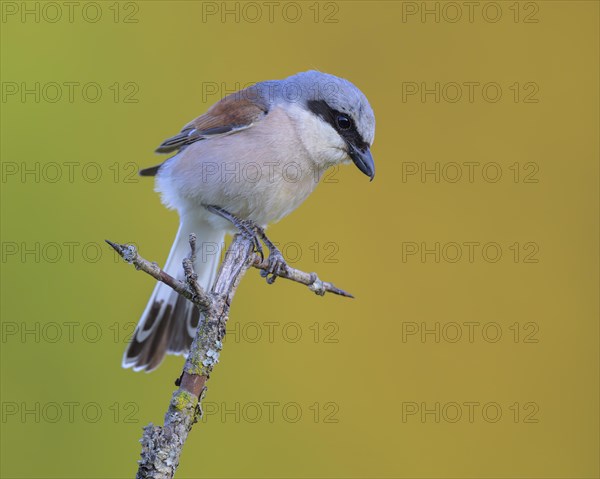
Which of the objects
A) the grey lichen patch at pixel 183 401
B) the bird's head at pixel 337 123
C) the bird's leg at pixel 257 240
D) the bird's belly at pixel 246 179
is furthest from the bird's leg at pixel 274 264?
the grey lichen patch at pixel 183 401

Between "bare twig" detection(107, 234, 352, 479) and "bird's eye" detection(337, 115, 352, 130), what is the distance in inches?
32.1

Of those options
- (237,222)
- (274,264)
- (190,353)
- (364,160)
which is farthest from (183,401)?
(364,160)

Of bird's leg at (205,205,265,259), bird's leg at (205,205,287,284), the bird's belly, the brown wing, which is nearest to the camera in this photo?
bird's leg at (205,205,287,284)

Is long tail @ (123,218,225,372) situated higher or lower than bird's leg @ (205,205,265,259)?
lower

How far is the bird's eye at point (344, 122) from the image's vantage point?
2.74 m

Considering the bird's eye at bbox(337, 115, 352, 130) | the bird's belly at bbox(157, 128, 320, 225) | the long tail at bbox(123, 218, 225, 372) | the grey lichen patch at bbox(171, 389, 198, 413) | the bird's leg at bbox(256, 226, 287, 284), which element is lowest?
the grey lichen patch at bbox(171, 389, 198, 413)

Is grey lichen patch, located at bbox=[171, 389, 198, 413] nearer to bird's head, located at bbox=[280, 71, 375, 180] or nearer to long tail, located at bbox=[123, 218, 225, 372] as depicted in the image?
long tail, located at bbox=[123, 218, 225, 372]

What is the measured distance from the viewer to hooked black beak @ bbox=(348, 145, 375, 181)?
2748 millimetres

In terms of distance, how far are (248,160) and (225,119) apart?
Answer: 261mm

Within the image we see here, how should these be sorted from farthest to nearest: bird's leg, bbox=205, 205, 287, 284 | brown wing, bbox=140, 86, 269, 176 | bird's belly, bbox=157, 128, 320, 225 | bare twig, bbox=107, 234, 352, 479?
brown wing, bbox=140, 86, 269, 176 → bird's belly, bbox=157, 128, 320, 225 → bird's leg, bbox=205, 205, 287, 284 → bare twig, bbox=107, 234, 352, 479

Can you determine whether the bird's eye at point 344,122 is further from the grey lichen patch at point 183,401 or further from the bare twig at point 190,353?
the grey lichen patch at point 183,401

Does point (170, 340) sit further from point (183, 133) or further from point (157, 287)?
point (183, 133)

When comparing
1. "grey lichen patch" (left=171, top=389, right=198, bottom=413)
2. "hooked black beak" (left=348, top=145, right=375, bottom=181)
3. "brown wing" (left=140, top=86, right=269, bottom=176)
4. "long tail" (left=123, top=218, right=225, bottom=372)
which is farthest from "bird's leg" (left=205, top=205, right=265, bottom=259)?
"grey lichen patch" (left=171, top=389, right=198, bottom=413)

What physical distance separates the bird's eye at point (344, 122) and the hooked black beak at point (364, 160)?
0.27ft
